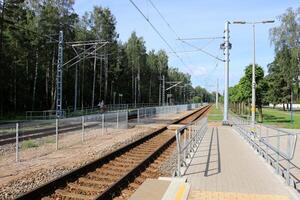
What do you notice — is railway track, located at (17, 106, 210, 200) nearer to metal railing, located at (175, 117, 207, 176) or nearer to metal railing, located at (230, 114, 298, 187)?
metal railing, located at (175, 117, 207, 176)

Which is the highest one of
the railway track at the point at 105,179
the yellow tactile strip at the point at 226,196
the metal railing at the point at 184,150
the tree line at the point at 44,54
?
the tree line at the point at 44,54

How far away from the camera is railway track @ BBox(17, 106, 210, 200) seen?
31.3ft

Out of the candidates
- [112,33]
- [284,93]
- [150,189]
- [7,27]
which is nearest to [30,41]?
[7,27]

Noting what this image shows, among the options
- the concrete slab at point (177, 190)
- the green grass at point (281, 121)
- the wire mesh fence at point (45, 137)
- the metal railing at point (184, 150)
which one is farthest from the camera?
the green grass at point (281, 121)

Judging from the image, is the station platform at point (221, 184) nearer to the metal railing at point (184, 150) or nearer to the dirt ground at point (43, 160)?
the metal railing at point (184, 150)

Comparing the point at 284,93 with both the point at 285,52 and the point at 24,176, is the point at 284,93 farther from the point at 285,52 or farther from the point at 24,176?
the point at 24,176

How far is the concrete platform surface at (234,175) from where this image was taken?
9430 mm

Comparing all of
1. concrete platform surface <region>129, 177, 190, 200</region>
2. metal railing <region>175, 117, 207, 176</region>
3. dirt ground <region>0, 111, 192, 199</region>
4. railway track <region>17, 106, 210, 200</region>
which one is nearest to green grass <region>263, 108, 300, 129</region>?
dirt ground <region>0, 111, 192, 199</region>

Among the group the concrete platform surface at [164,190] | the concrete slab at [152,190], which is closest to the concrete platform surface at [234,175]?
the concrete platform surface at [164,190]

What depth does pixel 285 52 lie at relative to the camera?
57.1m

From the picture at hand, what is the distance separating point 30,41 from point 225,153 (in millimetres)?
45643

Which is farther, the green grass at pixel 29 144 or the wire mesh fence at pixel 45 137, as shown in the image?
the green grass at pixel 29 144

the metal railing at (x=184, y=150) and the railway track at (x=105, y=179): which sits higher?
the metal railing at (x=184, y=150)

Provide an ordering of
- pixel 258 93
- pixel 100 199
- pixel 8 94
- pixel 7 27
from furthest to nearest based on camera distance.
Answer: pixel 8 94, pixel 7 27, pixel 258 93, pixel 100 199
